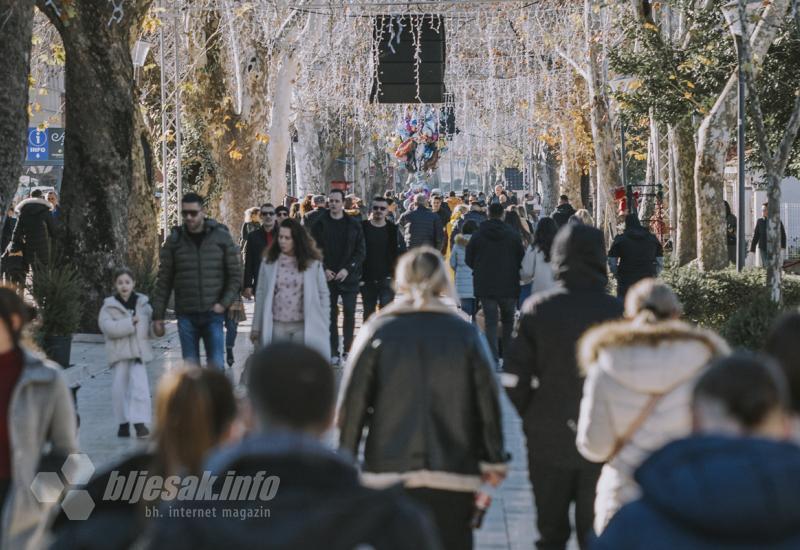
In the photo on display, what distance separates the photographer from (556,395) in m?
6.53

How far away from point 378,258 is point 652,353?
11.5m

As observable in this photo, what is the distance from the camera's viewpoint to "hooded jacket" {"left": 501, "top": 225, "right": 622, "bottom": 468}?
21.2 ft

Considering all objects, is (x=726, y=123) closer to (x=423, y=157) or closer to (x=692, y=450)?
(x=692, y=450)

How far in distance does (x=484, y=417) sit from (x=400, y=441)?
1.10ft

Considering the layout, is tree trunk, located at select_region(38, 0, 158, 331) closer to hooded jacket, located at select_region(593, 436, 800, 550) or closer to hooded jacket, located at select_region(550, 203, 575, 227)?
hooded jacket, located at select_region(550, 203, 575, 227)

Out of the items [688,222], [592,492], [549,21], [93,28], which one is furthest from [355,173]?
[592,492]

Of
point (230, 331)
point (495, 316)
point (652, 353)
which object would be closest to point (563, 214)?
point (495, 316)

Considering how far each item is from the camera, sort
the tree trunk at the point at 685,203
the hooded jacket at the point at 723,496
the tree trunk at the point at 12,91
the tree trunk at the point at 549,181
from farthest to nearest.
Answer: the tree trunk at the point at 549,181 → the tree trunk at the point at 685,203 → the tree trunk at the point at 12,91 → the hooded jacket at the point at 723,496

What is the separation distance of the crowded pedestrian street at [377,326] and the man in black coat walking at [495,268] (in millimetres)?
32

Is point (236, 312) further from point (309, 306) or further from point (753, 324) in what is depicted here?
point (753, 324)

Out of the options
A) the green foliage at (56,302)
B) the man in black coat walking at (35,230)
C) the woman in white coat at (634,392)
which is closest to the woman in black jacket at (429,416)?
the woman in white coat at (634,392)

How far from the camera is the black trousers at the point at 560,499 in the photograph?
6.41m

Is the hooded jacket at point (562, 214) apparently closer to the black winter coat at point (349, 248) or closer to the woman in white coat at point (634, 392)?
the black winter coat at point (349, 248)

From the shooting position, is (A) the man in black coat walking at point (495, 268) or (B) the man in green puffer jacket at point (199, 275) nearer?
(B) the man in green puffer jacket at point (199, 275)
